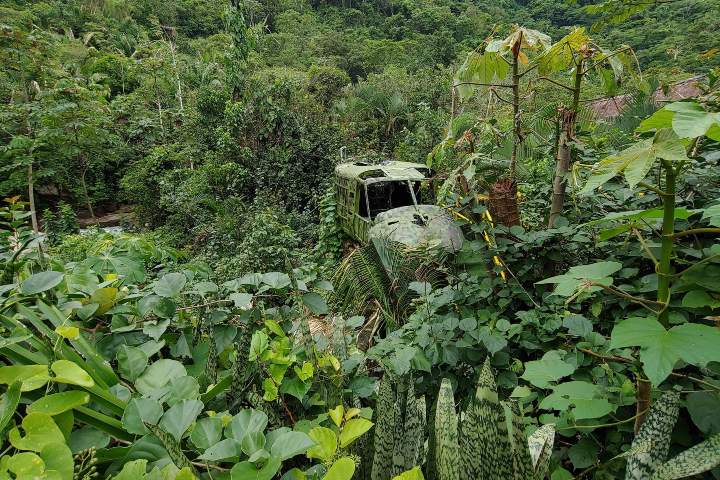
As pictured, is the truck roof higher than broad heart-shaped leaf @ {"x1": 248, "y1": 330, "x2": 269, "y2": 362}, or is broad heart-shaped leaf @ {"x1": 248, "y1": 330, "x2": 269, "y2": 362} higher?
broad heart-shaped leaf @ {"x1": 248, "y1": 330, "x2": 269, "y2": 362}

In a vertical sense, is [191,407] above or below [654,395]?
above

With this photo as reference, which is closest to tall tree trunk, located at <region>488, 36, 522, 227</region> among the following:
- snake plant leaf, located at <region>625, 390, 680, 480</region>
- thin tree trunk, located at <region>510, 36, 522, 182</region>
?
thin tree trunk, located at <region>510, 36, 522, 182</region>

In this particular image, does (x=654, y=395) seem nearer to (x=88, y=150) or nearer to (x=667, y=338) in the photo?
(x=667, y=338)

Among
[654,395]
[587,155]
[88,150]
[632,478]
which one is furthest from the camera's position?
[88,150]

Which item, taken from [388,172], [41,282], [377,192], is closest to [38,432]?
[41,282]

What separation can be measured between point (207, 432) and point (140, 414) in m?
0.13

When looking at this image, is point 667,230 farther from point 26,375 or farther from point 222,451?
point 26,375

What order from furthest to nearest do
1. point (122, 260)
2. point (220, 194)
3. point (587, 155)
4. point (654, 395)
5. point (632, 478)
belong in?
point (220, 194), point (587, 155), point (122, 260), point (654, 395), point (632, 478)

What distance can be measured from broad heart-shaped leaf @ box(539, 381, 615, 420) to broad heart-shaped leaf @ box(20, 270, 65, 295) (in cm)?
127

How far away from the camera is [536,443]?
2.66ft

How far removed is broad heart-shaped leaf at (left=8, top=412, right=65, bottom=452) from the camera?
586mm

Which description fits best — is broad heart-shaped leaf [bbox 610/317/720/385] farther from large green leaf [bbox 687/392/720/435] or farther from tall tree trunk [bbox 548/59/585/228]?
tall tree trunk [bbox 548/59/585/228]

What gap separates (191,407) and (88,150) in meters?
14.6

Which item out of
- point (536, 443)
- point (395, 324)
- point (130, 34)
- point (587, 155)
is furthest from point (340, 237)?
point (130, 34)
